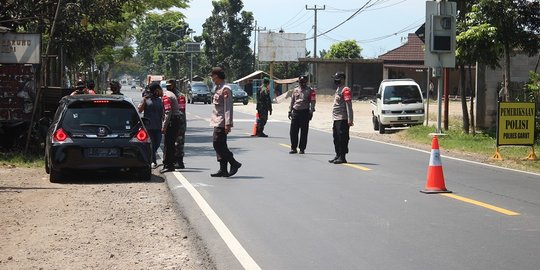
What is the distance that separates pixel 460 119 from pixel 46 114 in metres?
20.8

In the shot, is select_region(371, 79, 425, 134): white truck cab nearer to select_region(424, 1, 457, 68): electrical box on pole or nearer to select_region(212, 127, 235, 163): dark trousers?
select_region(424, 1, 457, 68): electrical box on pole

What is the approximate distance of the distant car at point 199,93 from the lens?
66562 mm

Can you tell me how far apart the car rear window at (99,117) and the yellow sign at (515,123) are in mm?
8219

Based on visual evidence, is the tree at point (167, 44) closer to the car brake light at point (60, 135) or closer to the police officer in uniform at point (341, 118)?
the police officer in uniform at point (341, 118)

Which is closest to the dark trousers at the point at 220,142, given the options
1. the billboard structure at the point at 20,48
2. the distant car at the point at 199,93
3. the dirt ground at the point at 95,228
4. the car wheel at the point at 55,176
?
the dirt ground at the point at 95,228

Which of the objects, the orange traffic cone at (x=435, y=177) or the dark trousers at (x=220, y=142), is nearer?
the orange traffic cone at (x=435, y=177)

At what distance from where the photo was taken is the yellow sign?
56.7 ft

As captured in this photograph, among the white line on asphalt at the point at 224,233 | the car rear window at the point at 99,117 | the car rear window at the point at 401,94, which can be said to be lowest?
the white line on asphalt at the point at 224,233

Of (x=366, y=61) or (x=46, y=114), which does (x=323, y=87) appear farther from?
(x=46, y=114)

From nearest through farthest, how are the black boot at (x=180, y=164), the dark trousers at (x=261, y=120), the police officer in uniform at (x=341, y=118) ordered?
the black boot at (x=180, y=164) < the police officer in uniform at (x=341, y=118) < the dark trousers at (x=261, y=120)

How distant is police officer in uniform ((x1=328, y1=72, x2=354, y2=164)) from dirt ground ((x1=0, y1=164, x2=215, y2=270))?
446cm

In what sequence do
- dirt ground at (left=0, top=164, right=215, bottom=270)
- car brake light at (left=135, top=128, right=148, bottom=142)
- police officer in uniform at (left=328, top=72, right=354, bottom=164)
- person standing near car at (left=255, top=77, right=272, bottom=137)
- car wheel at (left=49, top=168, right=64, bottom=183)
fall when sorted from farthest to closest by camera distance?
1. person standing near car at (left=255, top=77, right=272, bottom=137)
2. police officer in uniform at (left=328, top=72, right=354, bottom=164)
3. car brake light at (left=135, top=128, right=148, bottom=142)
4. car wheel at (left=49, top=168, right=64, bottom=183)
5. dirt ground at (left=0, top=164, right=215, bottom=270)

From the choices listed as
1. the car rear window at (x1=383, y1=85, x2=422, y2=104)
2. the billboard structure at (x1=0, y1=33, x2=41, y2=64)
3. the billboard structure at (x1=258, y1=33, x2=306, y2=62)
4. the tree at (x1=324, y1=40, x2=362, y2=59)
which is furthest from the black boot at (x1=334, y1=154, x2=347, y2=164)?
the tree at (x1=324, y1=40, x2=362, y2=59)

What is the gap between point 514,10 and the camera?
23.4 metres
